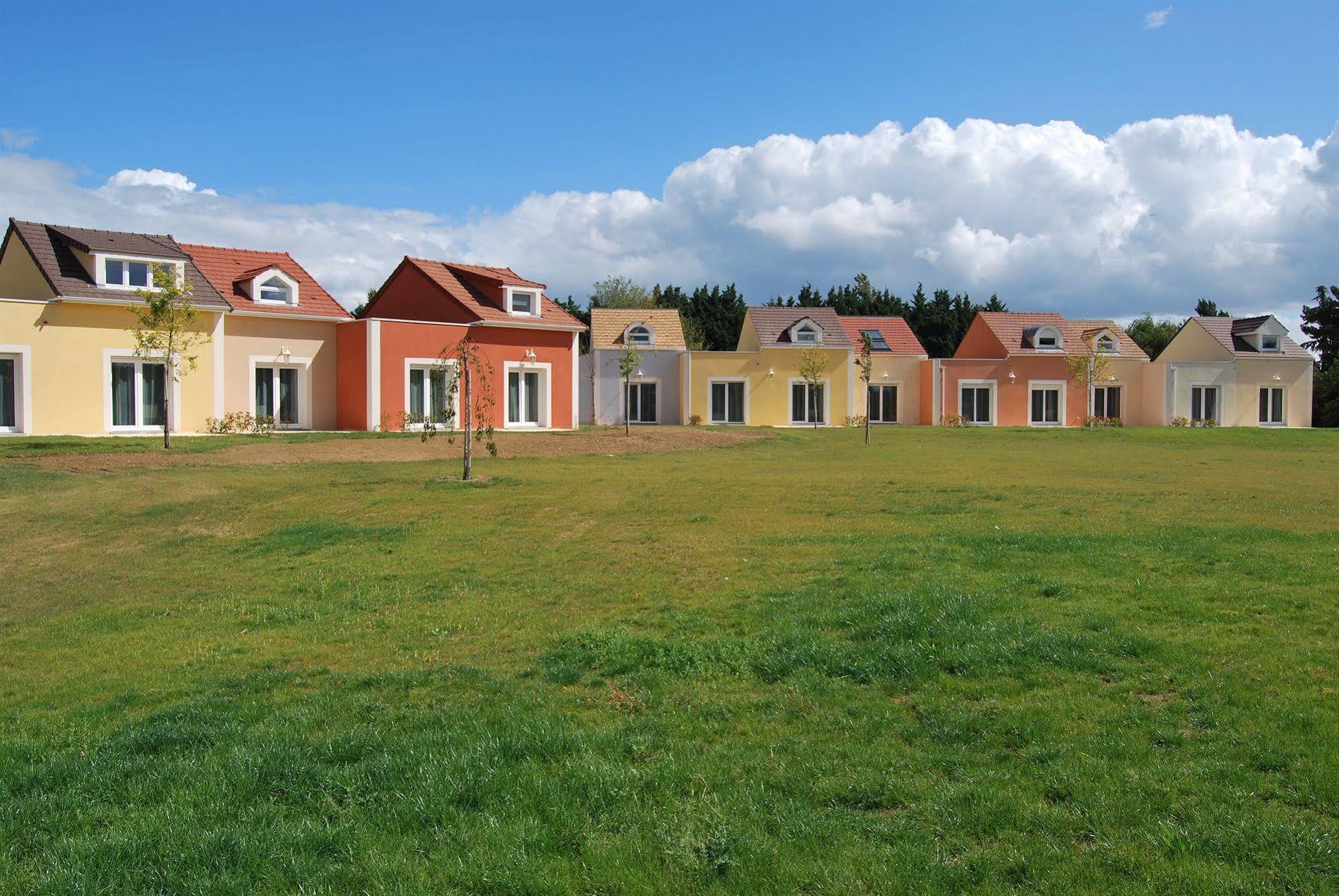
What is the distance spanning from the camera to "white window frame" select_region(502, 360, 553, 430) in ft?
121

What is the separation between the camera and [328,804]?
4.93 metres

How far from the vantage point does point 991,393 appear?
51.2 metres

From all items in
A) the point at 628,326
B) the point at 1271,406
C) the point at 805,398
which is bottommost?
the point at 1271,406

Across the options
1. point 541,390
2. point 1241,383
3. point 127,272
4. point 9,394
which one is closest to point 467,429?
point 9,394

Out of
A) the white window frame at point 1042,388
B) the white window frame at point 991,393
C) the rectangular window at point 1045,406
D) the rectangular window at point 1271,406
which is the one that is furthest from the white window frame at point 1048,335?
the rectangular window at point 1271,406

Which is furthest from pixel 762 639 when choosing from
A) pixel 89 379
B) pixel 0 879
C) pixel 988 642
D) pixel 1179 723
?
pixel 89 379

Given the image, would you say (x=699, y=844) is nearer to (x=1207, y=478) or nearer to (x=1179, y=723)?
(x=1179, y=723)

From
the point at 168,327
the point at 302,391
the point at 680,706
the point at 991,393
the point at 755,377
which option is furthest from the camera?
the point at 991,393

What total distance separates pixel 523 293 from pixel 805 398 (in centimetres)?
1664

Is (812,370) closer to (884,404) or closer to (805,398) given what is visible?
(805,398)

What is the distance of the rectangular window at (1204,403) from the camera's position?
52.2 metres

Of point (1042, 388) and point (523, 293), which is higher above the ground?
point (523, 293)

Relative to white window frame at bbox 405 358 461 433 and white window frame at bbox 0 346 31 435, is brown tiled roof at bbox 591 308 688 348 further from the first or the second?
white window frame at bbox 0 346 31 435

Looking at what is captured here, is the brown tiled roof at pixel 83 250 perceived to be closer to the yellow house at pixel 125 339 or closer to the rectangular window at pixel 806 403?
the yellow house at pixel 125 339
